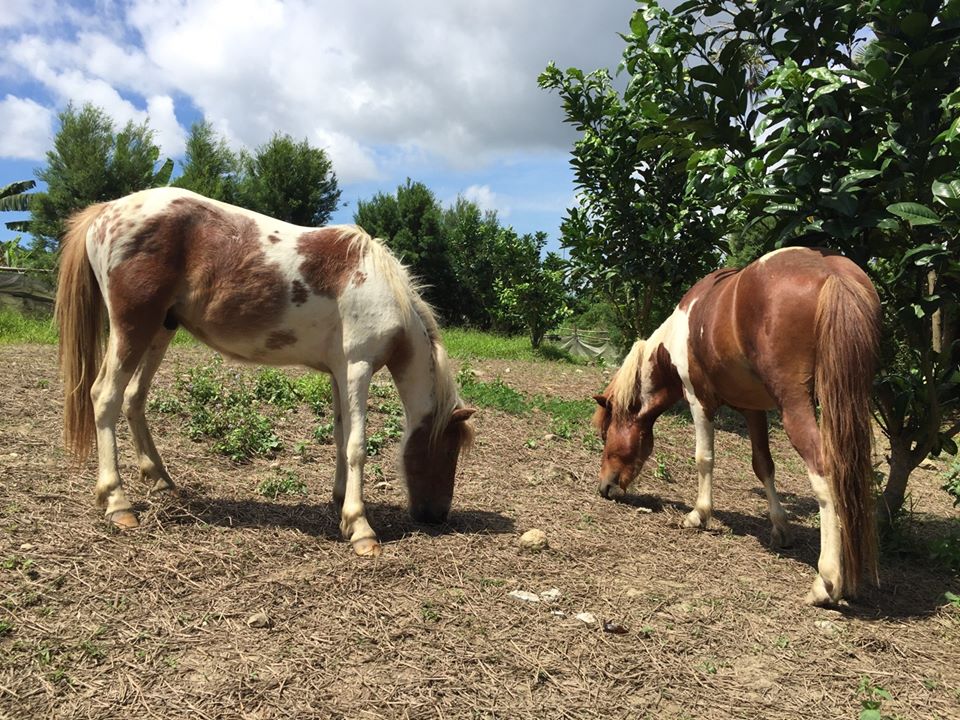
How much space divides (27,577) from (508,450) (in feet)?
13.0

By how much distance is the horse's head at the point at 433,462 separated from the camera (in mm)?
4078

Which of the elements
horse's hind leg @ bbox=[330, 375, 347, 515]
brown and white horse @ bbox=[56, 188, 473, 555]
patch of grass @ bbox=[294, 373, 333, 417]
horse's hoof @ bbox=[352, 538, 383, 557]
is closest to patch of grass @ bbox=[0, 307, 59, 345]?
patch of grass @ bbox=[294, 373, 333, 417]

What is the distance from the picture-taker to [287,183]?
21.2m

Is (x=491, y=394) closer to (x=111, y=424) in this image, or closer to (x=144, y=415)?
(x=144, y=415)

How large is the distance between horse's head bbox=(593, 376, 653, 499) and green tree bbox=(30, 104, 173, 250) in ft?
57.8

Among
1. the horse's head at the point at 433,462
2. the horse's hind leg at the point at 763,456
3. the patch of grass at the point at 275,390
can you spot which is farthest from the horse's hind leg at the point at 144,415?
the horse's hind leg at the point at 763,456

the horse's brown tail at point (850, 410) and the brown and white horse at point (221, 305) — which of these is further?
the brown and white horse at point (221, 305)

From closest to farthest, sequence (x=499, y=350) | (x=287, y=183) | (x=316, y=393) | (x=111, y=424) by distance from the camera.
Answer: (x=111, y=424) < (x=316, y=393) < (x=499, y=350) < (x=287, y=183)

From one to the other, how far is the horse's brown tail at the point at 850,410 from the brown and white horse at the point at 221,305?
2228 mm

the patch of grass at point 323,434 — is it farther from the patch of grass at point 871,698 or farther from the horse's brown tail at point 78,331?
the patch of grass at point 871,698

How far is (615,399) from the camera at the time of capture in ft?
17.8

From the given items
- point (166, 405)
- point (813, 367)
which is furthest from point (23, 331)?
point (813, 367)

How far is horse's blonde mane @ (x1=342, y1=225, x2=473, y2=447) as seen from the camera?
391cm

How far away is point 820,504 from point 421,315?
2.49 m
